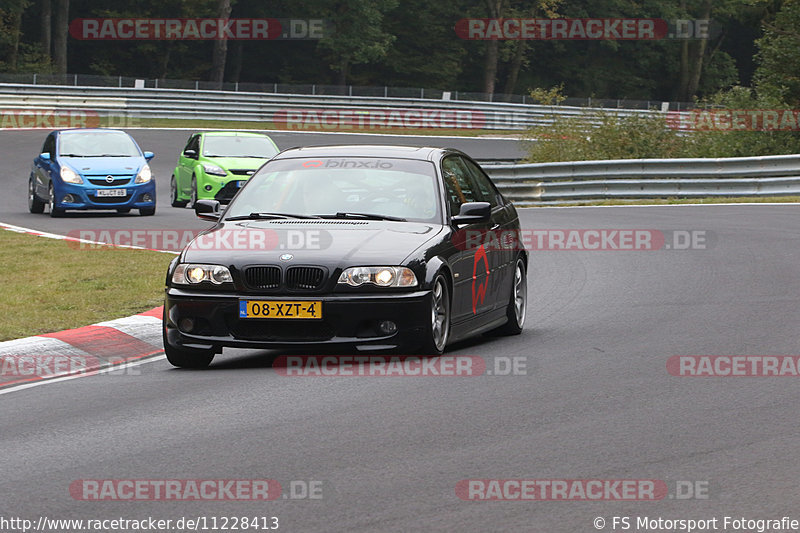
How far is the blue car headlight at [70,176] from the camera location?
79.7ft

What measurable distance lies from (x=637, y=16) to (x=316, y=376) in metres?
77.4

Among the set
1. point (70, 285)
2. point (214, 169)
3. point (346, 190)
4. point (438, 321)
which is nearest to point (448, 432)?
point (438, 321)

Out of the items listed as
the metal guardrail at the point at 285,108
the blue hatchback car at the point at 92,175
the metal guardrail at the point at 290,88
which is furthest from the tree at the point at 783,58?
the metal guardrail at the point at 290,88

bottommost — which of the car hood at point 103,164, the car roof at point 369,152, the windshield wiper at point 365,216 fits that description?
the car hood at point 103,164

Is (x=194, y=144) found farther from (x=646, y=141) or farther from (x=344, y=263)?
(x=344, y=263)

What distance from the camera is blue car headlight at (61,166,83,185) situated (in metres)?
24.3

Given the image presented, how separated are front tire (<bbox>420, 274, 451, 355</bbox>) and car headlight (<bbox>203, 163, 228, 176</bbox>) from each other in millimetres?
16698

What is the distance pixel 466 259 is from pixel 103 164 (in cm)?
1556

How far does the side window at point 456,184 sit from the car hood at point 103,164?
14041 mm

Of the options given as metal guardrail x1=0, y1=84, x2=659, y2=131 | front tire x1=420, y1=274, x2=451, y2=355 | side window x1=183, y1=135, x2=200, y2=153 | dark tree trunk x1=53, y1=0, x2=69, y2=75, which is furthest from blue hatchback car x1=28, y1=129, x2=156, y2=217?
dark tree trunk x1=53, y1=0, x2=69, y2=75

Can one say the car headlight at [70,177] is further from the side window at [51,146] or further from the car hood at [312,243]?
the car hood at [312,243]

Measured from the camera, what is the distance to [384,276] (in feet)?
30.7

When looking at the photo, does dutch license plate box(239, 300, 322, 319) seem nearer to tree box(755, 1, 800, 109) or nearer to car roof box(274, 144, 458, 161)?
car roof box(274, 144, 458, 161)

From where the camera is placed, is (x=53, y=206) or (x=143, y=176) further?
(x=143, y=176)
